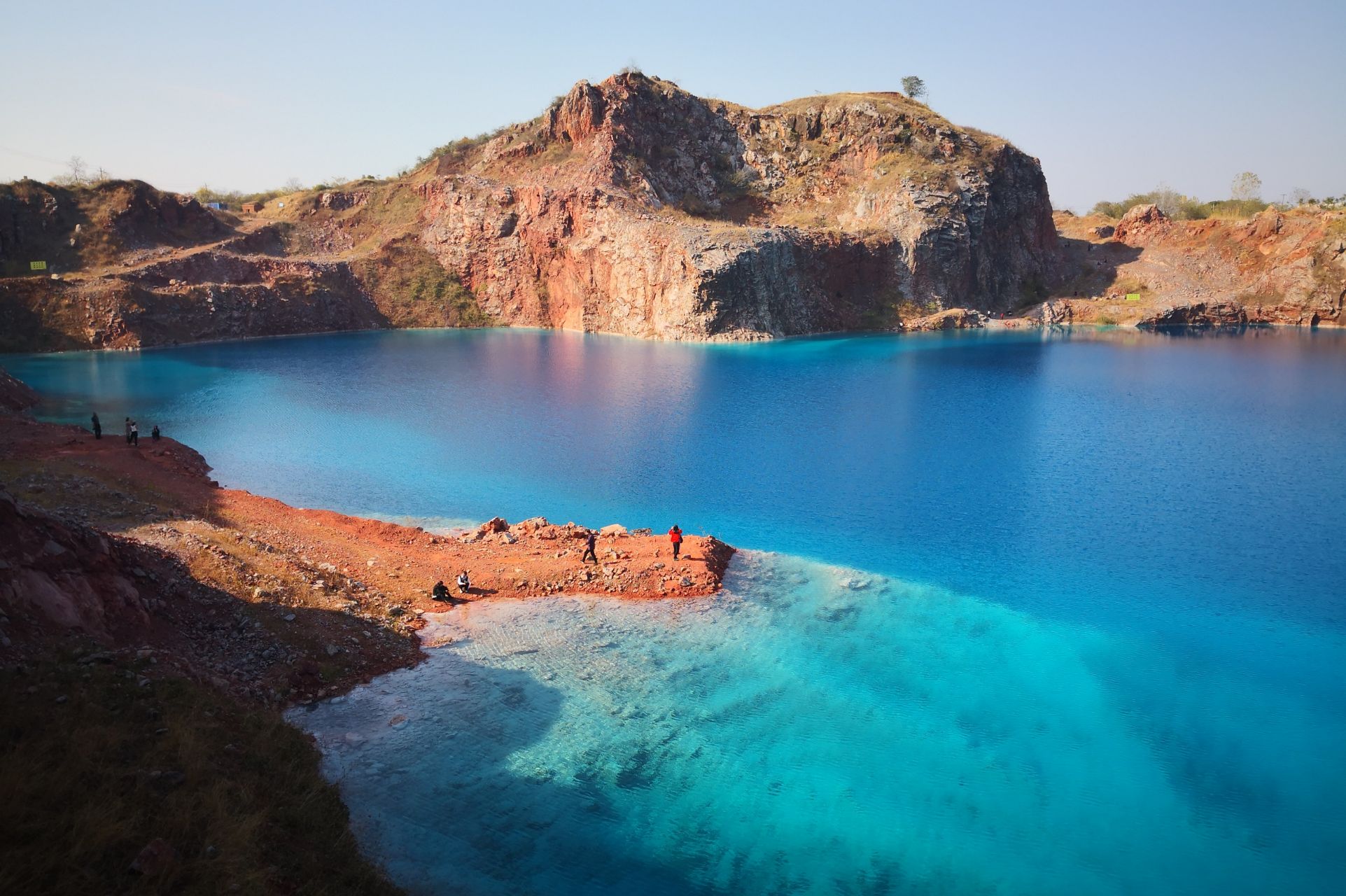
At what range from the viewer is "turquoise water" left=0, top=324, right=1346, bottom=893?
12484 millimetres

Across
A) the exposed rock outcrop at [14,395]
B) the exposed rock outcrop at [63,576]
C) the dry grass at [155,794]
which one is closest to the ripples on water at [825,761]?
the dry grass at [155,794]

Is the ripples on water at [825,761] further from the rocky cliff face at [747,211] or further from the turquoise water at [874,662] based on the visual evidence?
the rocky cliff face at [747,211]

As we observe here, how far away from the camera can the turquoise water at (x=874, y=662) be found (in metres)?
12.5

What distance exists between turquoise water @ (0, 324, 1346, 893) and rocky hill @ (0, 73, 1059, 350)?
35.8 metres

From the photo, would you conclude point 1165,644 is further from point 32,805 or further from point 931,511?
point 32,805

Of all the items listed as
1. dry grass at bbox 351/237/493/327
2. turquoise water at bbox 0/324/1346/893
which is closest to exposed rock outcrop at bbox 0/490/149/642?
turquoise water at bbox 0/324/1346/893

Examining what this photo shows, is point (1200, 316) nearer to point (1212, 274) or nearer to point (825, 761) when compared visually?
point (1212, 274)

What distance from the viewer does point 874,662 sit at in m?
18.2

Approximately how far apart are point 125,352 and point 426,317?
2891 centimetres

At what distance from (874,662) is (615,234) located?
6696cm

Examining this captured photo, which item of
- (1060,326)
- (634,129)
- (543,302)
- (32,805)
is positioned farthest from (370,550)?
(1060,326)

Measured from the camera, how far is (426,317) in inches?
3457

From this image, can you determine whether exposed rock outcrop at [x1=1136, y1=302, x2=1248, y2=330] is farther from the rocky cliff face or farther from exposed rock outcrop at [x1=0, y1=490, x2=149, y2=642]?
exposed rock outcrop at [x1=0, y1=490, x2=149, y2=642]

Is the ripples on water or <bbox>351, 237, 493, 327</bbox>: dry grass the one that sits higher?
<bbox>351, 237, 493, 327</bbox>: dry grass
